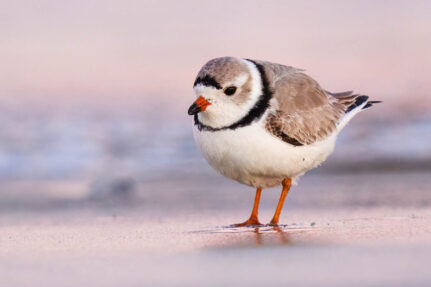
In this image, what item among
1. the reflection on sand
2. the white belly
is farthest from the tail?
the reflection on sand

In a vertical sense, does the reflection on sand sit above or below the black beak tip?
below

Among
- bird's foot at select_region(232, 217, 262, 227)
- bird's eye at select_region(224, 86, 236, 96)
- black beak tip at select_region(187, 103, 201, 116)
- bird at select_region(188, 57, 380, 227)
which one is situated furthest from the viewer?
bird's foot at select_region(232, 217, 262, 227)

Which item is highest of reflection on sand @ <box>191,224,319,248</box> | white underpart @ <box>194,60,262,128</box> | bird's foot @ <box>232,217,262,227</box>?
white underpart @ <box>194,60,262,128</box>

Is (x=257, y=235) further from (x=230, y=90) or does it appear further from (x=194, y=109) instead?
(x=230, y=90)

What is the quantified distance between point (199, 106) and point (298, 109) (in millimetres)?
895

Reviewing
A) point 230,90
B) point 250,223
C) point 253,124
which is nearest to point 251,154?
point 253,124

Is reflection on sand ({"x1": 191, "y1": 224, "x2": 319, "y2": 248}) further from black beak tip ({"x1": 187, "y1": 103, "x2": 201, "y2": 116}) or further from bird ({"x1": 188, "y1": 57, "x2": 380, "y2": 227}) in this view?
black beak tip ({"x1": 187, "y1": 103, "x2": 201, "y2": 116})

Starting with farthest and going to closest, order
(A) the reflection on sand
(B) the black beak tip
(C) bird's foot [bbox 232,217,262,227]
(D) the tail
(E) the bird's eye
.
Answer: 1. (D) the tail
2. (C) bird's foot [bbox 232,217,262,227]
3. (E) the bird's eye
4. (B) the black beak tip
5. (A) the reflection on sand

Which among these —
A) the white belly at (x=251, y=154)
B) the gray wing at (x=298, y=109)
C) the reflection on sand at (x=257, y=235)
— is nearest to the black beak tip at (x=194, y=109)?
the white belly at (x=251, y=154)

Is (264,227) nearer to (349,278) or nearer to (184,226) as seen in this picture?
(184,226)

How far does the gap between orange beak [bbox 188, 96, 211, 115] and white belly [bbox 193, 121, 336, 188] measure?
182mm

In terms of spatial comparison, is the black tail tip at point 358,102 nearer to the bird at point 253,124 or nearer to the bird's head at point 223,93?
the bird at point 253,124

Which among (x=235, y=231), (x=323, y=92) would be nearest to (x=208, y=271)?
(x=235, y=231)

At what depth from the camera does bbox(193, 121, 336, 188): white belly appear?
19.0 feet
